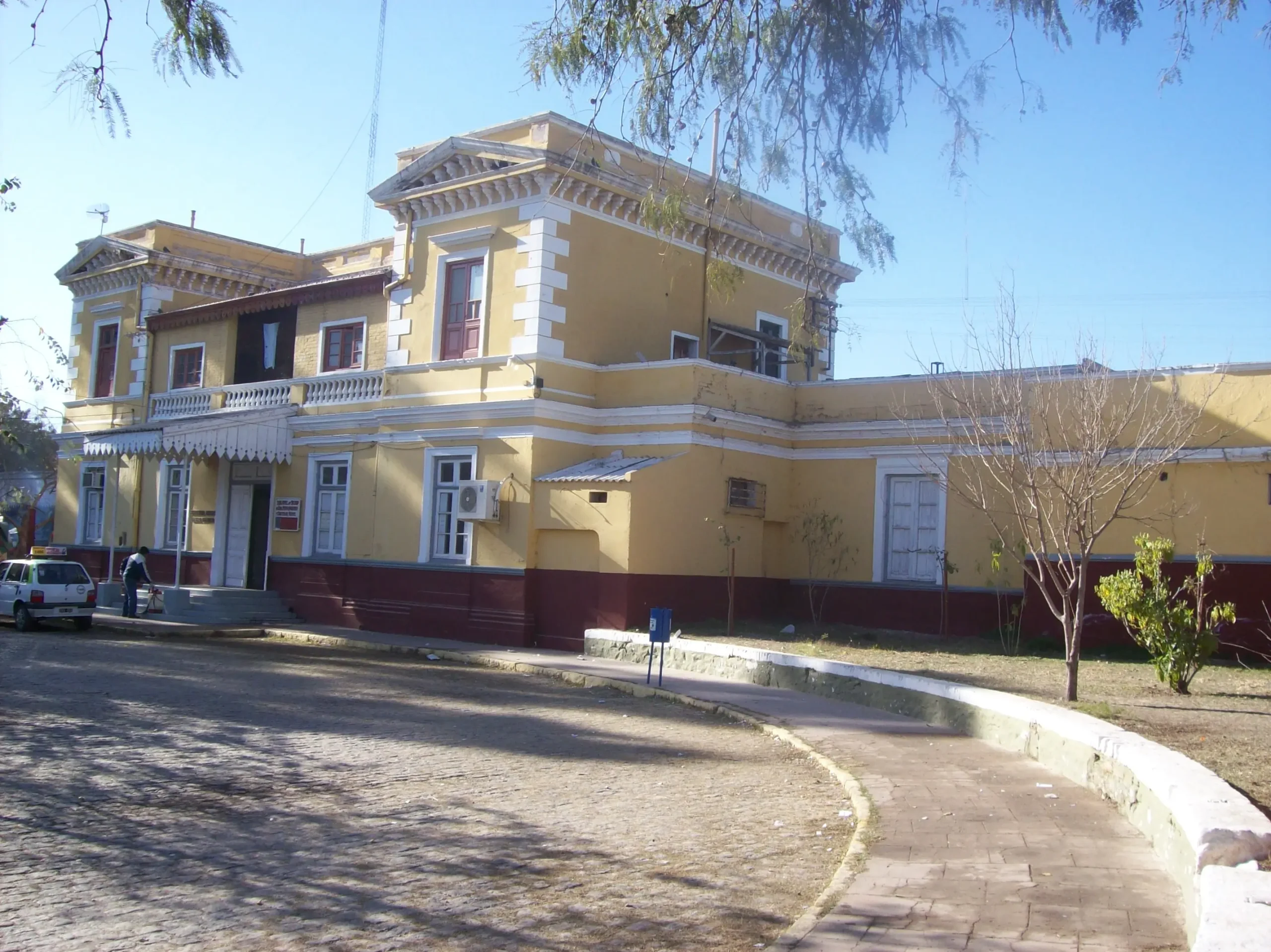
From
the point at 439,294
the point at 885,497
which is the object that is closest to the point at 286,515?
the point at 439,294

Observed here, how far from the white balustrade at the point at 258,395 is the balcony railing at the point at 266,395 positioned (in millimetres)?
11

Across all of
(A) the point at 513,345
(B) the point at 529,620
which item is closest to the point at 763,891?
(B) the point at 529,620

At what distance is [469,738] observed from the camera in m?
10.9

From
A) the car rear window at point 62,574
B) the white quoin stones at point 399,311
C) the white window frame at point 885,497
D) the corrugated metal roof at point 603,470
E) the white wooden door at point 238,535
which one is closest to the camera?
the corrugated metal roof at point 603,470

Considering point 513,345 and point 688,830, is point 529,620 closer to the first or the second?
point 513,345

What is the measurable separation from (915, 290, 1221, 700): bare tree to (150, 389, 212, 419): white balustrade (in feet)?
55.3

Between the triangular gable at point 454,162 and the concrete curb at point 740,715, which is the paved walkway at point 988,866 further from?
the triangular gable at point 454,162

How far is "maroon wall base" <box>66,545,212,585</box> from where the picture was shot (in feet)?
84.5

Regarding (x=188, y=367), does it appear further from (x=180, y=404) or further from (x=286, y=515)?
(x=286, y=515)

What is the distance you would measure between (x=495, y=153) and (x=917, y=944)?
1721 cm

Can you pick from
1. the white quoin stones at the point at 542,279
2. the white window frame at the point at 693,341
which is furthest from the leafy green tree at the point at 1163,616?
the white window frame at the point at 693,341

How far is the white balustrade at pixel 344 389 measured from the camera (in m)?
22.6

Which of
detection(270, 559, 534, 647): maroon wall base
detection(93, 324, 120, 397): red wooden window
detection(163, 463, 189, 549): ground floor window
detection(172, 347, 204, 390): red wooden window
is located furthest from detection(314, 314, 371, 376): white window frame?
detection(93, 324, 120, 397): red wooden window

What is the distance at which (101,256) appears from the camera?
29719 mm
